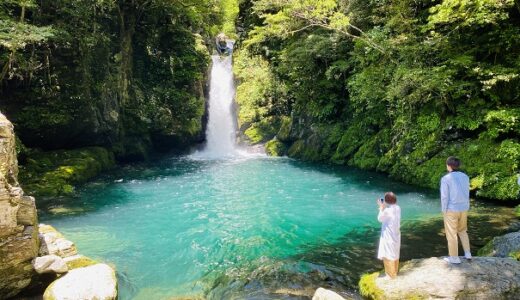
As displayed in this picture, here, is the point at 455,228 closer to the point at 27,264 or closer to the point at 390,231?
the point at 390,231

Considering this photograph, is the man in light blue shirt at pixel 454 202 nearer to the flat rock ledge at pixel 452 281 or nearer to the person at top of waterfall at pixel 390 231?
the flat rock ledge at pixel 452 281

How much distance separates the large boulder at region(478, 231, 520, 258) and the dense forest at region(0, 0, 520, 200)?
449 cm

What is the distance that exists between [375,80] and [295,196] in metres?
6.75

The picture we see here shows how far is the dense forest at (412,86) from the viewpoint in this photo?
1318 cm

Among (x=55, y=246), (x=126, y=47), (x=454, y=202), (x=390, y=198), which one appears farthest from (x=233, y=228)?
(x=126, y=47)

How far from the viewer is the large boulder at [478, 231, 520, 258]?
8.05 meters

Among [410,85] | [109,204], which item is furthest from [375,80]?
[109,204]

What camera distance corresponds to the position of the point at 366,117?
20.9 m

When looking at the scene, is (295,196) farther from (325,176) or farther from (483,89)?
(483,89)

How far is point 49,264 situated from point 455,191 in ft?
25.9

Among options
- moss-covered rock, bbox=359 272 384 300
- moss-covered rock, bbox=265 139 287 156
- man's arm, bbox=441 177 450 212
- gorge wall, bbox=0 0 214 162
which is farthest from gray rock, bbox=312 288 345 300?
moss-covered rock, bbox=265 139 287 156

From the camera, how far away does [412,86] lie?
15.2m

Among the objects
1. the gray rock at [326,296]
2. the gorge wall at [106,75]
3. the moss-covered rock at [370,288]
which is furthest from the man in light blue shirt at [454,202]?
the gorge wall at [106,75]

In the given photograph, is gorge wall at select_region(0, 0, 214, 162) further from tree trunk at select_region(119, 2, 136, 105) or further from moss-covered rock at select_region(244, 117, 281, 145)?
Answer: moss-covered rock at select_region(244, 117, 281, 145)
